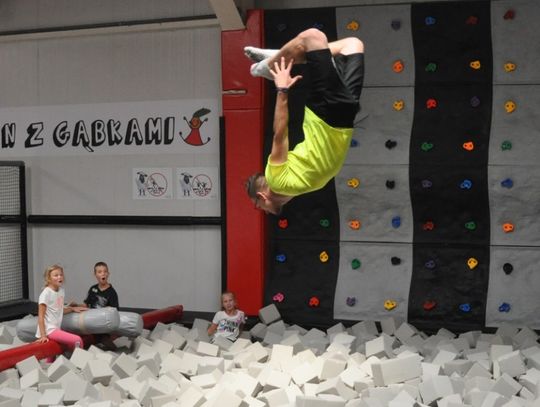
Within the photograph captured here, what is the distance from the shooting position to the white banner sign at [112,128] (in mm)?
6656

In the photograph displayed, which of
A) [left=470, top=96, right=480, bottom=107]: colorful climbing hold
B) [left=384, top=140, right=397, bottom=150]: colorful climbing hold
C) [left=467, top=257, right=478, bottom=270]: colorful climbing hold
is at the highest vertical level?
[left=470, top=96, right=480, bottom=107]: colorful climbing hold

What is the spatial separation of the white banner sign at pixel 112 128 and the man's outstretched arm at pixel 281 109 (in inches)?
121

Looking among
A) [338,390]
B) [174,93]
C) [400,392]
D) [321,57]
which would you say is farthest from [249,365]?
[174,93]

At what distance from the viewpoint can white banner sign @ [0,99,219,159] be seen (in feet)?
21.8

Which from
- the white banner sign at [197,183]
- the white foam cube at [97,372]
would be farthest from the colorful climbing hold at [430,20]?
the white foam cube at [97,372]

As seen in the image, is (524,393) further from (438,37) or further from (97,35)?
(97,35)

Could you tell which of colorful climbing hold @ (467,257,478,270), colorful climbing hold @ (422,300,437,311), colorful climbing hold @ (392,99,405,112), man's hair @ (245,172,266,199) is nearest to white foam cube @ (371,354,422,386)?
man's hair @ (245,172,266,199)

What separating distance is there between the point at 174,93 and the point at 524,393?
393cm

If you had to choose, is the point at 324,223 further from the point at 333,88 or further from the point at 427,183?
the point at 333,88

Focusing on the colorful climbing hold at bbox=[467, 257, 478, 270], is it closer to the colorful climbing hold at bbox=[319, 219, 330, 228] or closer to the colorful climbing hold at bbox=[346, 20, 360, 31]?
the colorful climbing hold at bbox=[319, 219, 330, 228]

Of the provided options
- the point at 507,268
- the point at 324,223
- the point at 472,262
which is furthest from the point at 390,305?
the point at 507,268

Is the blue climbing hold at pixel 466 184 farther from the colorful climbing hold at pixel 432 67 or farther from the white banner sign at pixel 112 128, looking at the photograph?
the white banner sign at pixel 112 128

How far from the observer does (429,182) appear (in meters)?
6.09

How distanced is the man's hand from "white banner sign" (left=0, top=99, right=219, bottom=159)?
121 inches
